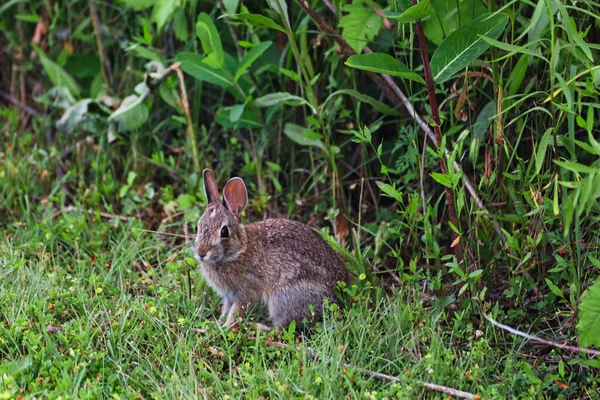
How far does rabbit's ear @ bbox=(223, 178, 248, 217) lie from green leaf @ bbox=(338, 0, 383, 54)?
0.96 m

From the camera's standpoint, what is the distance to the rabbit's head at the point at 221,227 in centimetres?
430

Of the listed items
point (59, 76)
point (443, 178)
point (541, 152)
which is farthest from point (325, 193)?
point (59, 76)

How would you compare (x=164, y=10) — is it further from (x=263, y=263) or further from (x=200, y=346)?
(x=200, y=346)

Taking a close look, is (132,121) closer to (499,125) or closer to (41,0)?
(41,0)

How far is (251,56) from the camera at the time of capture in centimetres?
486

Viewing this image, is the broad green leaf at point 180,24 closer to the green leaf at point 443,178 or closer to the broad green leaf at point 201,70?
the broad green leaf at point 201,70

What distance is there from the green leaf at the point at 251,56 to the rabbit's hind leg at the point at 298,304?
133 centimetres

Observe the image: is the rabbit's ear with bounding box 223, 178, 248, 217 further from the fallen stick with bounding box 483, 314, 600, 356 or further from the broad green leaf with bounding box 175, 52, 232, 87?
the fallen stick with bounding box 483, 314, 600, 356

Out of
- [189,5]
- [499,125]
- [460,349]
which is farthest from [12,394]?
[189,5]

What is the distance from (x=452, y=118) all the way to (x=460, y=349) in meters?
1.28

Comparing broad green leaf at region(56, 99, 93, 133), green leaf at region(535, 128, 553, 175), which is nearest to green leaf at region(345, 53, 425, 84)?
green leaf at region(535, 128, 553, 175)

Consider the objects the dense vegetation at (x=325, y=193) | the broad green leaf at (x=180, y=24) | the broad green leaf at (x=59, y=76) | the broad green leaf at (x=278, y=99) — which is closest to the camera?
the dense vegetation at (x=325, y=193)

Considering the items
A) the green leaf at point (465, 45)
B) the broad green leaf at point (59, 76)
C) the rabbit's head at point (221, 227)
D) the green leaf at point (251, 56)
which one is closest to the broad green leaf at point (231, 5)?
the green leaf at point (251, 56)

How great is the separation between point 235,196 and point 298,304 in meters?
0.71
